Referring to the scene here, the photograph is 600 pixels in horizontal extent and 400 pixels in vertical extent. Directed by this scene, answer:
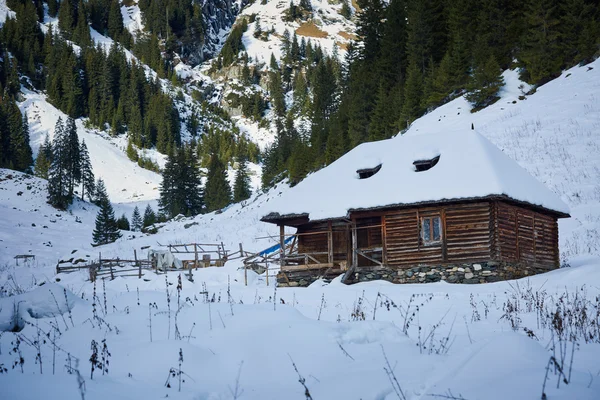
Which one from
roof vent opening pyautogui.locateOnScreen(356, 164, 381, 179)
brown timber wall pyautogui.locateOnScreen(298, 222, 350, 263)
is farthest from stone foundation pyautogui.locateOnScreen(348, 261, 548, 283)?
roof vent opening pyautogui.locateOnScreen(356, 164, 381, 179)

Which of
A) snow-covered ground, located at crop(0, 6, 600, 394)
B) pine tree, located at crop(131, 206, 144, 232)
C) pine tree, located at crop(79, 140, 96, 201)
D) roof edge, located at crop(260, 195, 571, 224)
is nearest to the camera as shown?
snow-covered ground, located at crop(0, 6, 600, 394)

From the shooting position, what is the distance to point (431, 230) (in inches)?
820

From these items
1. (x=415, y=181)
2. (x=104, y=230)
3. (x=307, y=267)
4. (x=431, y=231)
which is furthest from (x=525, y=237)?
(x=104, y=230)

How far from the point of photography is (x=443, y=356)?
5.73 metres

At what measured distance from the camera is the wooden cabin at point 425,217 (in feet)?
65.2

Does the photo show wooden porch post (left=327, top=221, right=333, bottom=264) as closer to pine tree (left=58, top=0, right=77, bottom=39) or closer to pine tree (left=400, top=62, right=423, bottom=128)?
pine tree (left=400, top=62, right=423, bottom=128)

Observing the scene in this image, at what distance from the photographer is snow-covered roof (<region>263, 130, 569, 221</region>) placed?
19.9 m

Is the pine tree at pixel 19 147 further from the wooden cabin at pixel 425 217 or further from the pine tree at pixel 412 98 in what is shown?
the wooden cabin at pixel 425 217

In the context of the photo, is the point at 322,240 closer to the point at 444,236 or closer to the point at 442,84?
the point at 444,236

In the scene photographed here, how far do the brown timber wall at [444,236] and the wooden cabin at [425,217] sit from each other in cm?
4

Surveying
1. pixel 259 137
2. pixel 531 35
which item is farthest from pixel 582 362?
pixel 259 137

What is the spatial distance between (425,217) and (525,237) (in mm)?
4639

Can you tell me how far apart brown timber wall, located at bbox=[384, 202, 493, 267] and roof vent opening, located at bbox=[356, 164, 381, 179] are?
328 cm

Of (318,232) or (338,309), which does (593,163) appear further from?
(338,309)
